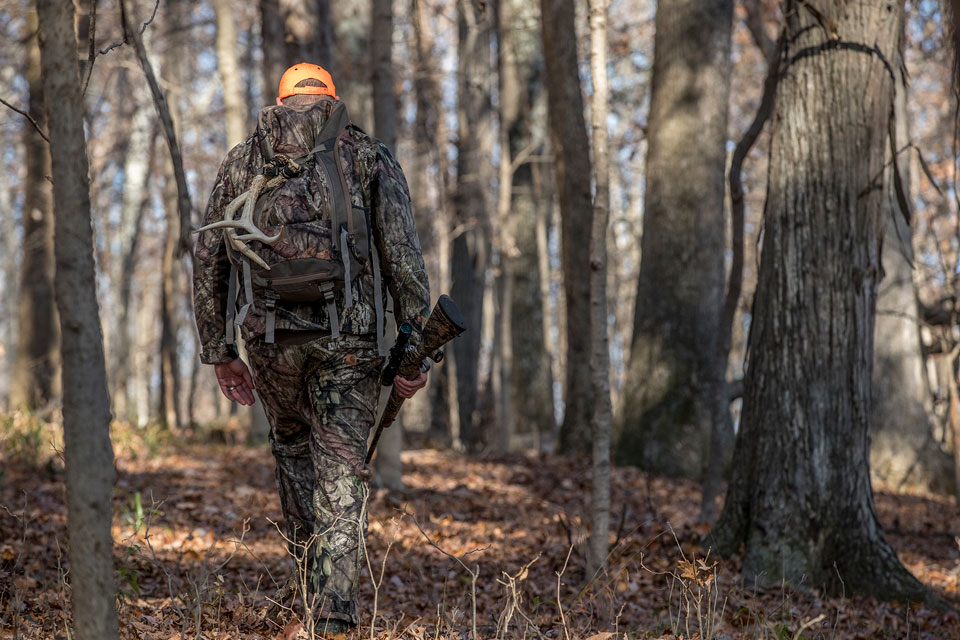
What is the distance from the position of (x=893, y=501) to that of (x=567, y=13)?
6.16 meters

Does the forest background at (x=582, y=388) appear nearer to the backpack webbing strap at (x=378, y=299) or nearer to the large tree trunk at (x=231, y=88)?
the large tree trunk at (x=231, y=88)

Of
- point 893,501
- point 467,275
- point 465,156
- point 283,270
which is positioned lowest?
point 893,501

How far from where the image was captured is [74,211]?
2.35 meters

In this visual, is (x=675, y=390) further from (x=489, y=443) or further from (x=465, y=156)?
(x=465, y=156)

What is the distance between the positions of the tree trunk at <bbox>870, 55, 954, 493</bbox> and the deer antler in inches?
311

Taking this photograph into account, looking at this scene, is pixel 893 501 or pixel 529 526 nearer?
pixel 529 526

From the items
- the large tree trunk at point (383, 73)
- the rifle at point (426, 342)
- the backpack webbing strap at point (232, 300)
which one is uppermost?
the large tree trunk at point (383, 73)

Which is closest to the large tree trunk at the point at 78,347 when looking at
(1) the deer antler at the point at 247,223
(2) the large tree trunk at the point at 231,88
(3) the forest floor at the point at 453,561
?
(3) the forest floor at the point at 453,561

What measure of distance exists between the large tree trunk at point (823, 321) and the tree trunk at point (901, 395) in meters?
4.74

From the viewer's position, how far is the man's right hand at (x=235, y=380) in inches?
152

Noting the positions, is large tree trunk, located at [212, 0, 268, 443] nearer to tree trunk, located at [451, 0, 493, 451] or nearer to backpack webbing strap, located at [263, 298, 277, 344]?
tree trunk, located at [451, 0, 493, 451]

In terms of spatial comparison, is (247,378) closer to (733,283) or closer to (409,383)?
(409,383)

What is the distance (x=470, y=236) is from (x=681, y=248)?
7344 millimetres

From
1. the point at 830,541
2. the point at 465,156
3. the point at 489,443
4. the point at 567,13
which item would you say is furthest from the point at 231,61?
the point at 830,541
